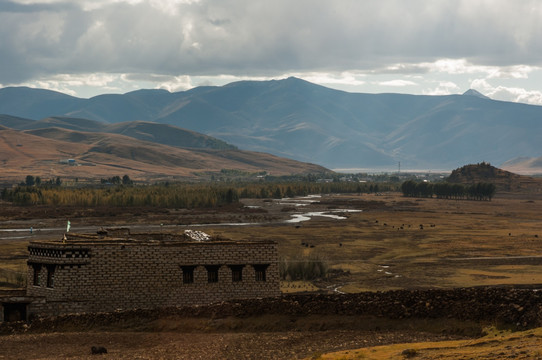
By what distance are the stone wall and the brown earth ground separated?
2.32 metres

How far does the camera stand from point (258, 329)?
34812 mm

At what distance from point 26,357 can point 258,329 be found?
991 centimetres

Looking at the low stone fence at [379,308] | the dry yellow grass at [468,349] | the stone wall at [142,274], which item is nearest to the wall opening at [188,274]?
the stone wall at [142,274]

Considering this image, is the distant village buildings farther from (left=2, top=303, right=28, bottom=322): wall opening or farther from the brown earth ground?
the brown earth ground

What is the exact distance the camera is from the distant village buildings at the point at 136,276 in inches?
1494

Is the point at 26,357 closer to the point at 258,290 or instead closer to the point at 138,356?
the point at 138,356

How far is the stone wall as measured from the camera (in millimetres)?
37906

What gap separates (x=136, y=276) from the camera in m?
38.7

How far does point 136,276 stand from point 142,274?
1.01ft

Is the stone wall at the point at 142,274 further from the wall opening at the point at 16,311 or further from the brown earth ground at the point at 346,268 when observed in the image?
the brown earth ground at the point at 346,268

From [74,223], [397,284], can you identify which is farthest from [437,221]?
[397,284]

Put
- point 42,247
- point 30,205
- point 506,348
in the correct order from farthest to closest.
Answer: point 30,205, point 42,247, point 506,348

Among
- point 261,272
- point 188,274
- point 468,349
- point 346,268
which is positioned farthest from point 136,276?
point 346,268

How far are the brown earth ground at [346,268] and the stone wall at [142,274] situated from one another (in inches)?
91.4
